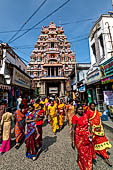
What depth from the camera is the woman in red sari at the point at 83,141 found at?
6.54ft

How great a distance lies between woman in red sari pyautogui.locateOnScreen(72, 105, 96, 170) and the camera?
199cm

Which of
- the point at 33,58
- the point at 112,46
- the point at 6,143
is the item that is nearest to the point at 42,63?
the point at 33,58

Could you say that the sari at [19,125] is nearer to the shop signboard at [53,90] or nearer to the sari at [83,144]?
the sari at [83,144]

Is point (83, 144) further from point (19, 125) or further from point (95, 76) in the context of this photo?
point (95, 76)

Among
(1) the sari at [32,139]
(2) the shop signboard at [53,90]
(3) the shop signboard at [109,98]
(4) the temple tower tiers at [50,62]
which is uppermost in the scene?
(4) the temple tower tiers at [50,62]

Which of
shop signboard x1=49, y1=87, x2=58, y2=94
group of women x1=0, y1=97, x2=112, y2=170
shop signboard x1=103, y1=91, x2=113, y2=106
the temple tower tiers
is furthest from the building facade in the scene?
shop signboard x1=49, y1=87, x2=58, y2=94

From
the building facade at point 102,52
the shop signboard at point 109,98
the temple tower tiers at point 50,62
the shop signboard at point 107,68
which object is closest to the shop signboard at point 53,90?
the temple tower tiers at point 50,62

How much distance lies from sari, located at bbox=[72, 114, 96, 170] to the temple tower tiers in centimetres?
1935

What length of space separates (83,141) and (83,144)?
7 cm

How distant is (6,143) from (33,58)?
24.4m

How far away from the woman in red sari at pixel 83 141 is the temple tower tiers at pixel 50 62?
1932 cm

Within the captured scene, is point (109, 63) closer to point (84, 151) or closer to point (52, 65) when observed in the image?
point (84, 151)

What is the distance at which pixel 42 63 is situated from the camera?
80.4ft

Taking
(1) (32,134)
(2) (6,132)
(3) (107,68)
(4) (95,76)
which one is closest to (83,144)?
(1) (32,134)
